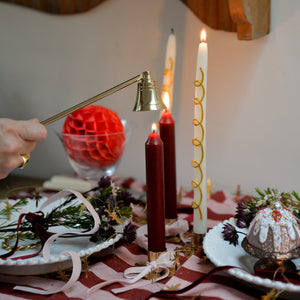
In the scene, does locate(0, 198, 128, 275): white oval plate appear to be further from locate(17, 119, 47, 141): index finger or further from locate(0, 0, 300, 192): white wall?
locate(0, 0, 300, 192): white wall

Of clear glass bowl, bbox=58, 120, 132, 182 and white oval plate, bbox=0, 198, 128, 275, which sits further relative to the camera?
clear glass bowl, bbox=58, 120, 132, 182

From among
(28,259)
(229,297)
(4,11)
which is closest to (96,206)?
(28,259)

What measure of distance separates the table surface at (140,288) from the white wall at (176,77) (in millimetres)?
333

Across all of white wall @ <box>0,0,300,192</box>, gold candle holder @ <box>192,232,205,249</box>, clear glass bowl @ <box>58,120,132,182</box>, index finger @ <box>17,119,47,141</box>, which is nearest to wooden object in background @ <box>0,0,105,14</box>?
white wall @ <box>0,0,300,192</box>

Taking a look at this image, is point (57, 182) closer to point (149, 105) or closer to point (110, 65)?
point (110, 65)

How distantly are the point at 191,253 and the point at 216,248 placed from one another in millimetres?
74

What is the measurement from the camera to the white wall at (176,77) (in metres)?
0.82

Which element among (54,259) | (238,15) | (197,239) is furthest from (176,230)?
(238,15)

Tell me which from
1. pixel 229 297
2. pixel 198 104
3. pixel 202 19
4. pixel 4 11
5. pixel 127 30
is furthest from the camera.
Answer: pixel 4 11

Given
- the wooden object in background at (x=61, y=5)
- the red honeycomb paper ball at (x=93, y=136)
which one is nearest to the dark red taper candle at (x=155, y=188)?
the red honeycomb paper ball at (x=93, y=136)

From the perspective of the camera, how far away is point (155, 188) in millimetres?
526

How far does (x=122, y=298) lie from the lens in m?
0.50

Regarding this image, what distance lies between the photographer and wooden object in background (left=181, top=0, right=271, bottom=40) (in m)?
0.71

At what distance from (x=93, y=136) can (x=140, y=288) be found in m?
0.33
